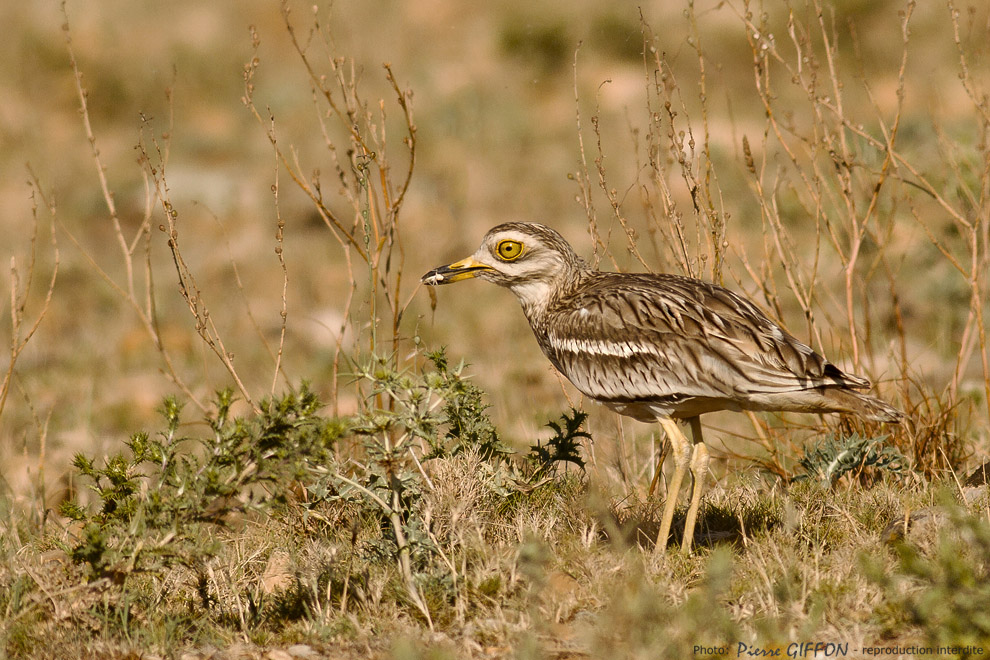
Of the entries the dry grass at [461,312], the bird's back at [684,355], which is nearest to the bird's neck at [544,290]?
the bird's back at [684,355]

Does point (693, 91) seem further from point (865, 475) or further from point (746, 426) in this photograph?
point (865, 475)

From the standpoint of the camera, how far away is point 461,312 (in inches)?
420

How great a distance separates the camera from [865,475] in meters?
5.36

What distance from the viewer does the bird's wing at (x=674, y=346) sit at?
4.34m

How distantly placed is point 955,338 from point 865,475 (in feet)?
12.5

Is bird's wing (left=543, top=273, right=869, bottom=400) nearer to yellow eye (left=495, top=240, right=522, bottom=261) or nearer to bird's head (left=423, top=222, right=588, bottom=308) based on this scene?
bird's head (left=423, top=222, right=588, bottom=308)

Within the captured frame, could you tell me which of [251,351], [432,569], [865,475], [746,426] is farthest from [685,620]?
[251,351]

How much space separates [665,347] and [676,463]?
532 millimetres

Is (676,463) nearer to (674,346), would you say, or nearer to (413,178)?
(674,346)

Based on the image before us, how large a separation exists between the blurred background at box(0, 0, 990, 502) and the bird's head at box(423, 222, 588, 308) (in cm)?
114

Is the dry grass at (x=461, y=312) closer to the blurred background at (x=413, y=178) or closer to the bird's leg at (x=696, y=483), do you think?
the blurred background at (x=413, y=178)

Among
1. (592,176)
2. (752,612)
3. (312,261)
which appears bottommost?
(752,612)

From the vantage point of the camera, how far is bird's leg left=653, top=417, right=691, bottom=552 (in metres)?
4.56

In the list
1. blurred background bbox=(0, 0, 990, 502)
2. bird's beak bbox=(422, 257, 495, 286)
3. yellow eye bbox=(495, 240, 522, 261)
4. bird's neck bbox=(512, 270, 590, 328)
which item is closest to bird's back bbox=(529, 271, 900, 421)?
bird's neck bbox=(512, 270, 590, 328)
